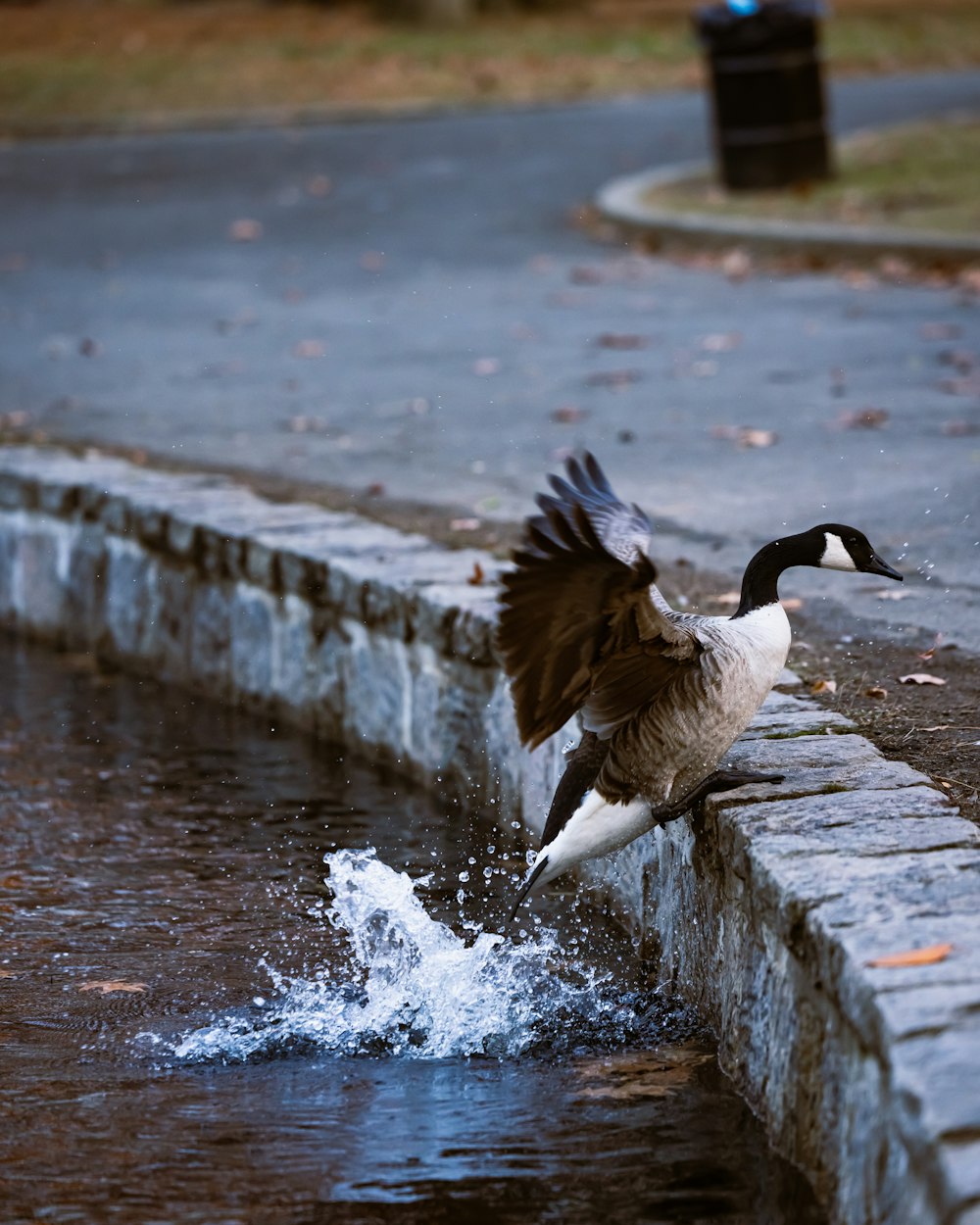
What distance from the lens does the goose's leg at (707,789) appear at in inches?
159

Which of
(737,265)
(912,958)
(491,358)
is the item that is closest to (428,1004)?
(912,958)

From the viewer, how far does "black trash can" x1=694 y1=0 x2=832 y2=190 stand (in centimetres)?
1355

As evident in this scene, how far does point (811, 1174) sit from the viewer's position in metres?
3.45

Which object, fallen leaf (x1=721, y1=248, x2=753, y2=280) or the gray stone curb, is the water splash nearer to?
the gray stone curb

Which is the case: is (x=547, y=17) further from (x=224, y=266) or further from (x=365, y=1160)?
(x=365, y=1160)

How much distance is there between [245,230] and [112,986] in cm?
1129

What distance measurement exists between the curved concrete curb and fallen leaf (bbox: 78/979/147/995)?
8261 mm

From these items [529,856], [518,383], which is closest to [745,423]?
[518,383]

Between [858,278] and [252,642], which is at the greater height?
[858,278]

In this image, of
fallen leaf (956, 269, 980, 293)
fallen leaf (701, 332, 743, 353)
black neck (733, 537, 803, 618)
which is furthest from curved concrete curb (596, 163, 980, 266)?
black neck (733, 537, 803, 618)

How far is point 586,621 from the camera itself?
371 centimetres

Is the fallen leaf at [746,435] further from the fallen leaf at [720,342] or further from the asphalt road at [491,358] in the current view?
the fallen leaf at [720,342]

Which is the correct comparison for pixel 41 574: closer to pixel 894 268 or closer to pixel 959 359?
pixel 959 359

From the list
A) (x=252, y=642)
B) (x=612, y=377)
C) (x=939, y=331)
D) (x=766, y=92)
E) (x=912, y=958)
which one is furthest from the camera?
(x=766, y=92)
